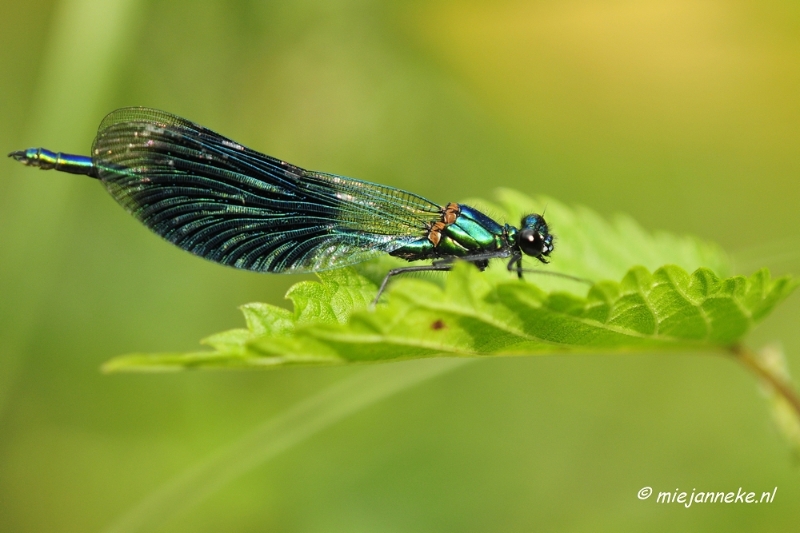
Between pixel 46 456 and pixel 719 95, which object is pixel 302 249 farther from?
pixel 719 95

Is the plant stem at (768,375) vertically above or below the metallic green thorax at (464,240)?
below

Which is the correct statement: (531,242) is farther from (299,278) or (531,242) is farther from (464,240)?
(299,278)

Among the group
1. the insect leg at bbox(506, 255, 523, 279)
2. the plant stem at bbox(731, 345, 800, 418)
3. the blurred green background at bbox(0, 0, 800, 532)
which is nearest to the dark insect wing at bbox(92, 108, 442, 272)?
the insect leg at bbox(506, 255, 523, 279)

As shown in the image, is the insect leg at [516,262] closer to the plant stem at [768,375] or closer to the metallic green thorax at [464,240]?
the metallic green thorax at [464,240]

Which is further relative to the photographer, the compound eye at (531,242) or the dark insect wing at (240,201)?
the compound eye at (531,242)

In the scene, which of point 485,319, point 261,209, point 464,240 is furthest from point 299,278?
point 485,319

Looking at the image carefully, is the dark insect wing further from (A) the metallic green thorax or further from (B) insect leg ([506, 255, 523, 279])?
(B) insect leg ([506, 255, 523, 279])

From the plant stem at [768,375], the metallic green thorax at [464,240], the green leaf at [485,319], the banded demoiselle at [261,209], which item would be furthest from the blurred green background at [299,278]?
the metallic green thorax at [464,240]
